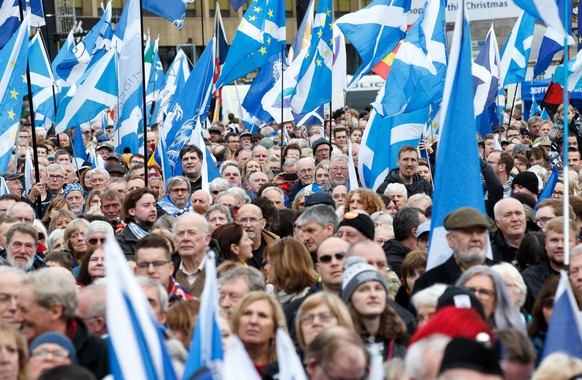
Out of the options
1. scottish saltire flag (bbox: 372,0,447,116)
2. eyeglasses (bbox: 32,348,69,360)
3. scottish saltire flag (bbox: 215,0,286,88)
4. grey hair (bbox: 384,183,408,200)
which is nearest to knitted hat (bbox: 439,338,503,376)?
eyeglasses (bbox: 32,348,69,360)

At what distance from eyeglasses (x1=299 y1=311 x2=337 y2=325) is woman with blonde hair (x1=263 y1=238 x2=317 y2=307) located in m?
1.47

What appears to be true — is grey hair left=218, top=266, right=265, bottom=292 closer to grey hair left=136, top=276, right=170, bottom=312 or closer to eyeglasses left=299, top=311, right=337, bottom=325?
grey hair left=136, top=276, right=170, bottom=312

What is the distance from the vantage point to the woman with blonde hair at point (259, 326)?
6.67 metres

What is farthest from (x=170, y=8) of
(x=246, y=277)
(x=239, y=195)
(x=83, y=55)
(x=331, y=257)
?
(x=246, y=277)

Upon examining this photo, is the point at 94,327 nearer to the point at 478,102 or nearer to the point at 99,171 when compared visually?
the point at 99,171

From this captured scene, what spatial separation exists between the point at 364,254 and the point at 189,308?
1.08 m

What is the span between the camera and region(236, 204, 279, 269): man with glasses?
34.0 feet

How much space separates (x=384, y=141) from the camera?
46.7 ft

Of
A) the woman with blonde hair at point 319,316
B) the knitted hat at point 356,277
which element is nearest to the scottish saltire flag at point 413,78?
the knitted hat at point 356,277

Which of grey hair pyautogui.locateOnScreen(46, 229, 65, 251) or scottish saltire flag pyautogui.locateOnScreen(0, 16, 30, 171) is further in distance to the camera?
scottish saltire flag pyautogui.locateOnScreen(0, 16, 30, 171)

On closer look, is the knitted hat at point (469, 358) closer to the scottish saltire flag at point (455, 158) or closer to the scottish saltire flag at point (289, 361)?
the scottish saltire flag at point (289, 361)

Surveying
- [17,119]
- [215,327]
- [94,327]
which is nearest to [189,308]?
[94,327]

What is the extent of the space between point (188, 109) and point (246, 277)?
30.7ft

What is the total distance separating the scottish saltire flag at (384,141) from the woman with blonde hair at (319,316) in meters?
7.46
